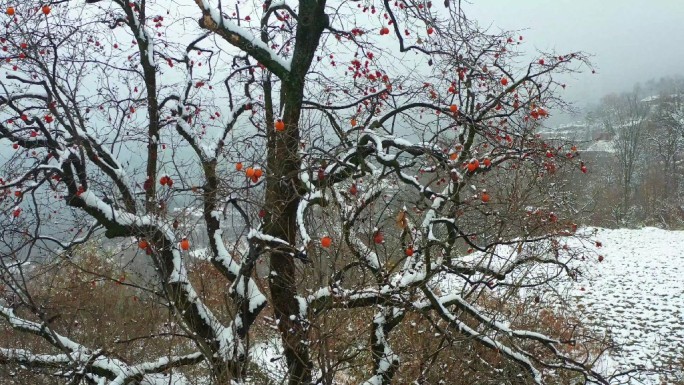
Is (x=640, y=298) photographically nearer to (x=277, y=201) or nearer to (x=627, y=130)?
(x=277, y=201)

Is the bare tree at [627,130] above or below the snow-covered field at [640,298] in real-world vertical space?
above

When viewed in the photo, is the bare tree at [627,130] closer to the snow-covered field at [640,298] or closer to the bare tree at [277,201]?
the snow-covered field at [640,298]

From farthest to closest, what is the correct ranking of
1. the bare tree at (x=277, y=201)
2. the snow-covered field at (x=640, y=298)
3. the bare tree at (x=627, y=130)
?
the bare tree at (x=627, y=130), the snow-covered field at (x=640, y=298), the bare tree at (x=277, y=201)

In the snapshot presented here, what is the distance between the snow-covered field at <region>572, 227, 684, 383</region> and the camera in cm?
944

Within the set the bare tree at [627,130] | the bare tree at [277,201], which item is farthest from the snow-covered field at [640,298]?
the bare tree at [627,130]

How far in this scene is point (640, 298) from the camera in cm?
1255

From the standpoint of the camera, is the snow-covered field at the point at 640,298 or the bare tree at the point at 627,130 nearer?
the snow-covered field at the point at 640,298

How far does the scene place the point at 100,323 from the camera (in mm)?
7879

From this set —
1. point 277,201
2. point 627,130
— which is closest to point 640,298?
point 277,201

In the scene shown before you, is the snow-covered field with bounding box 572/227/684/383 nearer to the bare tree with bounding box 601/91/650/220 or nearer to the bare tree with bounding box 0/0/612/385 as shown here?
the bare tree with bounding box 0/0/612/385

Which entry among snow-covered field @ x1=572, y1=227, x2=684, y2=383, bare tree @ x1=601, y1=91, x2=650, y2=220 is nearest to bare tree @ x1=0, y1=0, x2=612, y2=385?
snow-covered field @ x1=572, y1=227, x2=684, y2=383

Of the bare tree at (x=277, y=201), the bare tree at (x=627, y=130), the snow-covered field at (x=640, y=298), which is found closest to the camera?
the bare tree at (x=277, y=201)

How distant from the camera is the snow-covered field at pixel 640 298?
31.0 ft

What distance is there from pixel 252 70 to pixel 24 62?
2.29m
